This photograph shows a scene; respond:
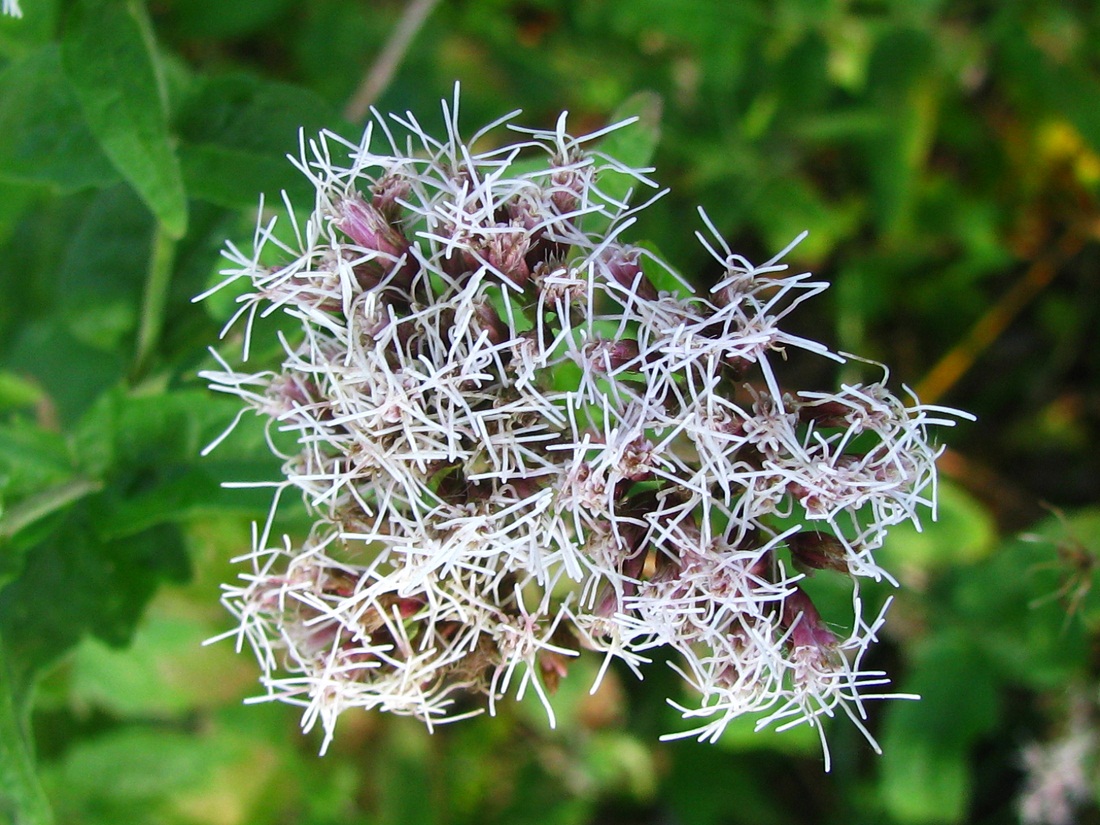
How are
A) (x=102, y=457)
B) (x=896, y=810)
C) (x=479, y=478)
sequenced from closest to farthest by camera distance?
(x=479, y=478) → (x=102, y=457) → (x=896, y=810)

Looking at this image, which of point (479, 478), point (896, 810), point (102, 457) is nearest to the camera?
point (479, 478)

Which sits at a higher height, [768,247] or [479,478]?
[479,478]

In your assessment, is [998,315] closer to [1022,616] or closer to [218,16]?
[1022,616]

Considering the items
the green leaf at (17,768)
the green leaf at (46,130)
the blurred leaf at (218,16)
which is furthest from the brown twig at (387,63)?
the green leaf at (17,768)

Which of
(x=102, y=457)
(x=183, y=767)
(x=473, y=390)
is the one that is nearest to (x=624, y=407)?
(x=473, y=390)

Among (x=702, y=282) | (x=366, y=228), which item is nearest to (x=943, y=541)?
(x=702, y=282)

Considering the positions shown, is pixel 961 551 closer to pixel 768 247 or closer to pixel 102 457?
pixel 768 247
